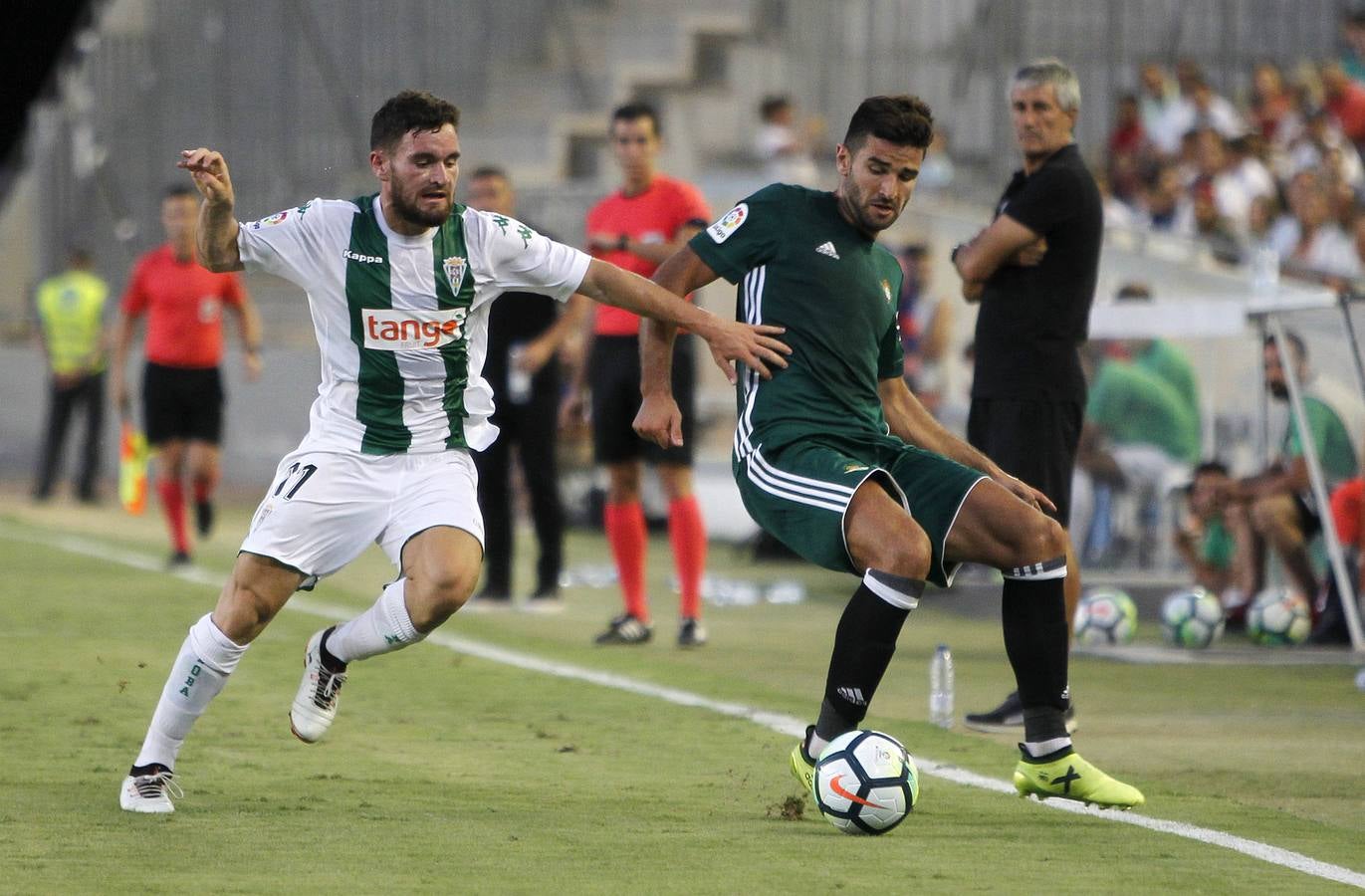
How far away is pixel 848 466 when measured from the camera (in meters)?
6.10

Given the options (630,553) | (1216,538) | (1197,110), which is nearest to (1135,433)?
(1216,538)

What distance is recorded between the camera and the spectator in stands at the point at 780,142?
65.8 ft

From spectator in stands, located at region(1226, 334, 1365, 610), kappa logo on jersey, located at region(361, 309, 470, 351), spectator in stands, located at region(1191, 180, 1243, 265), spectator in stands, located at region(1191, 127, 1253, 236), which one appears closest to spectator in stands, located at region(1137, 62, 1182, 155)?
spectator in stands, located at region(1191, 127, 1253, 236)

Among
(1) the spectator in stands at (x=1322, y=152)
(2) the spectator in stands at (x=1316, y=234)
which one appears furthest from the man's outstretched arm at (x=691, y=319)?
(1) the spectator in stands at (x=1322, y=152)

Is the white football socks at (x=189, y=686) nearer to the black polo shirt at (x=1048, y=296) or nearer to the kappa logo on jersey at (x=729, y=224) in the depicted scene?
the kappa logo on jersey at (x=729, y=224)

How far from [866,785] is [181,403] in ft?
30.8

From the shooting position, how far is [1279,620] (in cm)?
1066

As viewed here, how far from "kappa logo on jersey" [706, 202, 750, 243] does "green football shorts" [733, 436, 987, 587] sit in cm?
66

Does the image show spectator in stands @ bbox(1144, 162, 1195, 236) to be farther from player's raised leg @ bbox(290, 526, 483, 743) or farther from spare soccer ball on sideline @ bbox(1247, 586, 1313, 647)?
player's raised leg @ bbox(290, 526, 483, 743)

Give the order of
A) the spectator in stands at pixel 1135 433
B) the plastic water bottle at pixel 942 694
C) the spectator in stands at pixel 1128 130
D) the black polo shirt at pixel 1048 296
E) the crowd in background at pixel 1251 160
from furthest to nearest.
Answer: the spectator in stands at pixel 1128 130 < the crowd in background at pixel 1251 160 < the spectator in stands at pixel 1135 433 < the black polo shirt at pixel 1048 296 < the plastic water bottle at pixel 942 694

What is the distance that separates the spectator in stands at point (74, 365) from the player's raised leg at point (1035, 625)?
15.9m

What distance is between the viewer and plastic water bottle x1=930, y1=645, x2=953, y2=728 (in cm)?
764

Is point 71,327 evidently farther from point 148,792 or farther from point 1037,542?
point 1037,542

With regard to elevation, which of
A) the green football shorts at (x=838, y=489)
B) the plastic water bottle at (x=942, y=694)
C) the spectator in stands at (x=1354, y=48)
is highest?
the spectator in stands at (x=1354, y=48)
